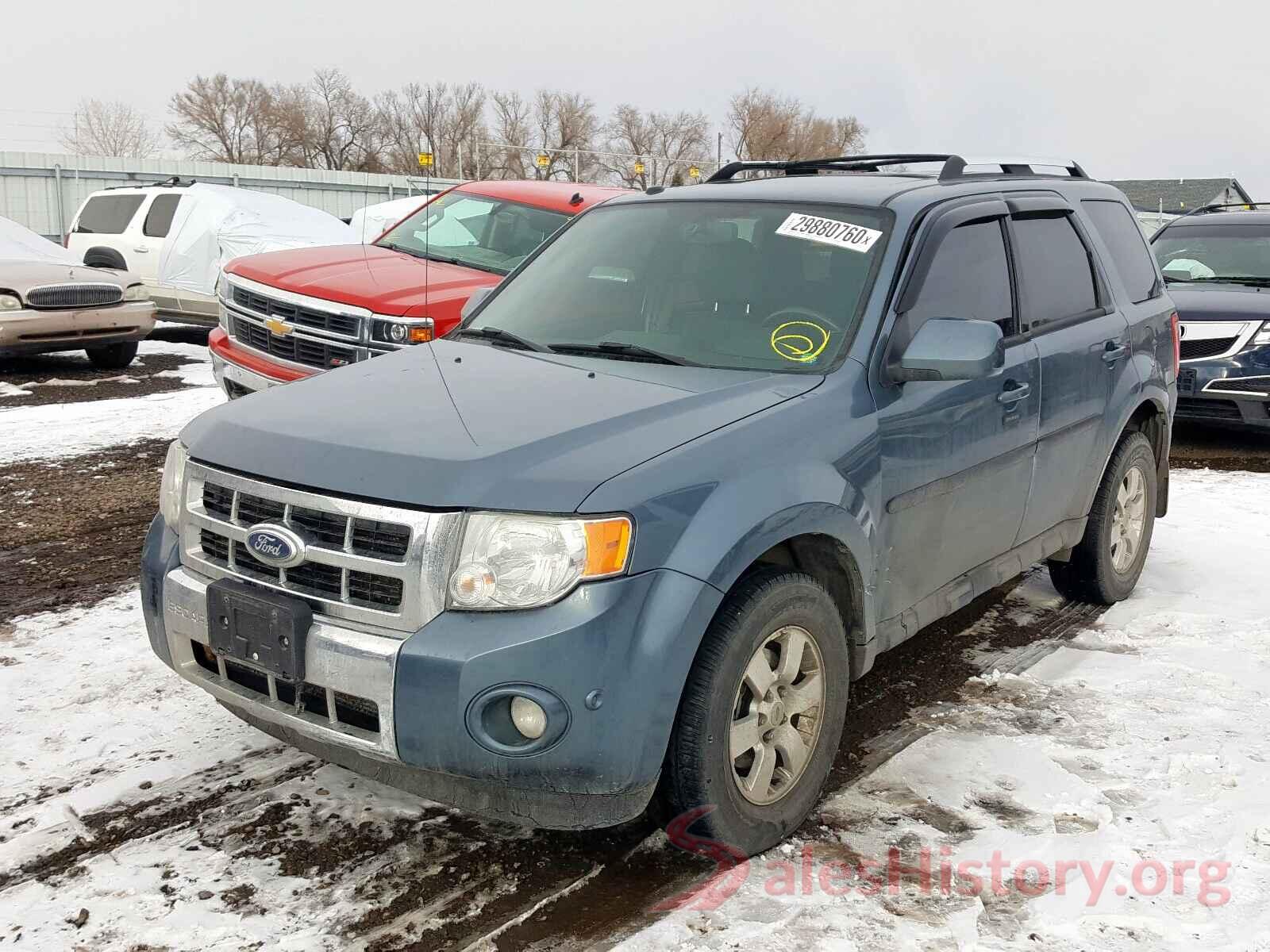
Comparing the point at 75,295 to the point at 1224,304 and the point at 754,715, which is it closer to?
the point at 1224,304

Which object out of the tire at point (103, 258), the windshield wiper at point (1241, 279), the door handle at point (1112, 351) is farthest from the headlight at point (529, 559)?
the tire at point (103, 258)

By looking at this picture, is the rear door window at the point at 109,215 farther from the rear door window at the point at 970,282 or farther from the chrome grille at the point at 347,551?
the chrome grille at the point at 347,551

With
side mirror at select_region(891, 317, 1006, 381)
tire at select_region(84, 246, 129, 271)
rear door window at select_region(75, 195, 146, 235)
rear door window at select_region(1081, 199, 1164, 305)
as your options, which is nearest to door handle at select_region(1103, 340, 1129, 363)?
rear door window at select_region(1081, 199, 1164, 305)

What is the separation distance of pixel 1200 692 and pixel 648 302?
2462 millimetres

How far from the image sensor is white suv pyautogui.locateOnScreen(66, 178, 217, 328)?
14742 mm

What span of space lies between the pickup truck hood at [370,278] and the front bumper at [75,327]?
162 inches

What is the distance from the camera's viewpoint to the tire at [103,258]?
46.3 ft

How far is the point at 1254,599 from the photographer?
5582 mm

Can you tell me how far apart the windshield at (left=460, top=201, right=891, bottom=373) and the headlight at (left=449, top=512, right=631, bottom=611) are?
1099mm

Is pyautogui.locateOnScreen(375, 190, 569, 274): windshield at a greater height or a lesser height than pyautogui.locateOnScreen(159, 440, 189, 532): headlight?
greater

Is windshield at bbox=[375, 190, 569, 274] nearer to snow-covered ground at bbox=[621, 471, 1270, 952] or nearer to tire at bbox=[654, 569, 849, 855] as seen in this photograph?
snow-covered ground at bbox=[621, 471, 1270, 952]

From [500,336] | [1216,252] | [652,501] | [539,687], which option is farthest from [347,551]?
[1216,252]

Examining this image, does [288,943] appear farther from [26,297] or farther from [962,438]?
[26,297]

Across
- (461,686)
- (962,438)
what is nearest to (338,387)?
(461,686)
